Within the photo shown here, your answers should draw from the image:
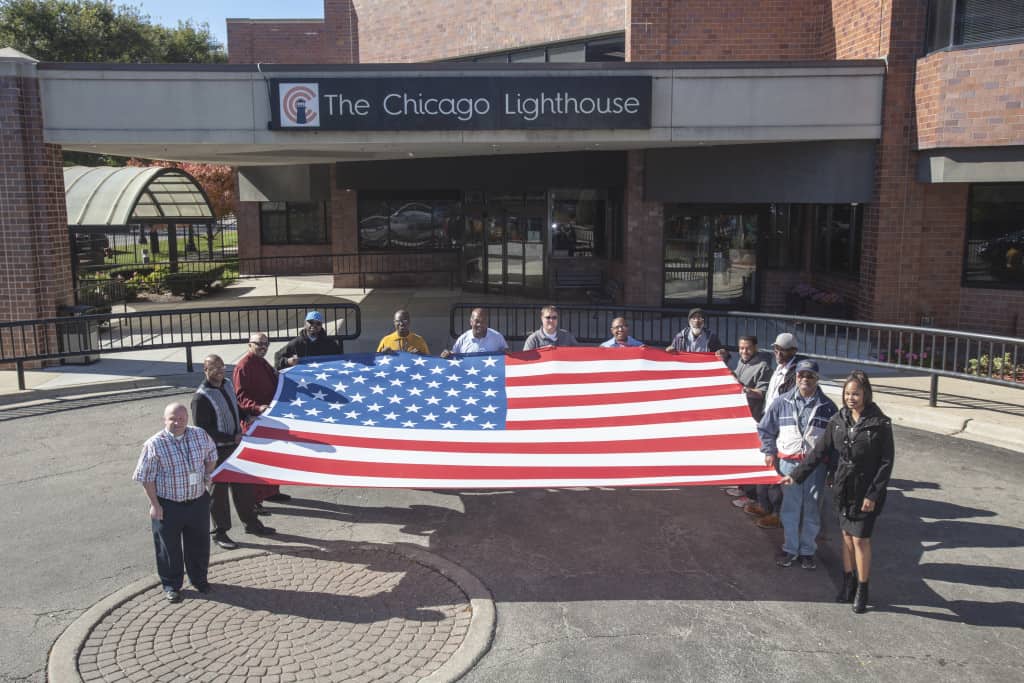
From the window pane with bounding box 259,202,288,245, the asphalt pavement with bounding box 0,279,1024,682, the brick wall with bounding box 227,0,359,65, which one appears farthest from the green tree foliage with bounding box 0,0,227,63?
the asphalt pavement with bounding box 0,279,1024,682

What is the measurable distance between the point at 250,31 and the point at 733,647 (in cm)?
3195

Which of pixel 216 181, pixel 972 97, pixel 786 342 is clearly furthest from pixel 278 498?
pixel 216 181

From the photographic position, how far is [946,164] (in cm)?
1535

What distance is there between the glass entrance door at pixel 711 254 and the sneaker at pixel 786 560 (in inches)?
538

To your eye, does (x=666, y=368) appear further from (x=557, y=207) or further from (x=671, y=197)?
(x=557, y=207)

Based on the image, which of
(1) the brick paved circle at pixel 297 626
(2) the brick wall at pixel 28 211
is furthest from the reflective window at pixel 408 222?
(1) the brick paved circle at pixel 297 626

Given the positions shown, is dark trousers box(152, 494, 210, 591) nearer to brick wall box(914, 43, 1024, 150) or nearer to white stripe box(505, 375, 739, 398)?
white stripe box(505, 375, 739, 398)

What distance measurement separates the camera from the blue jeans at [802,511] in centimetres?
745

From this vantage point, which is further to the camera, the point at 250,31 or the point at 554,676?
the point at 250,31

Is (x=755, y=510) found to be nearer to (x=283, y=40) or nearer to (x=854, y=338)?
(x=854, y=338)

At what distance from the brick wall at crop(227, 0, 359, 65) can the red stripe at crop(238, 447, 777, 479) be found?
84.5ft

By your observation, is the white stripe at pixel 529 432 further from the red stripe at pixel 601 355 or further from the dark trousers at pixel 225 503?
the red stripe at pixel 601 355

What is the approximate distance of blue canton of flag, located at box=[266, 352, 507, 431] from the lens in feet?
27.9

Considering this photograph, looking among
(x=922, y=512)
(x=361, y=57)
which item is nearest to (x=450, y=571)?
(x=922, y=512)
